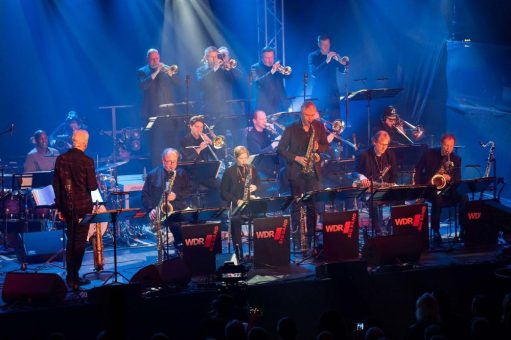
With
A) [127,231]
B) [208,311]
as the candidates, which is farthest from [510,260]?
[127,231]

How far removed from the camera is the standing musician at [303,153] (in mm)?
13430

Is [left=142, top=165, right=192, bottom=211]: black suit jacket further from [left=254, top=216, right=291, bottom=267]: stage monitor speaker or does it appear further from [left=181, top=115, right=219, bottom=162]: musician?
[left=254, top=216, right=291, bottom=267]: stage monitor speaker

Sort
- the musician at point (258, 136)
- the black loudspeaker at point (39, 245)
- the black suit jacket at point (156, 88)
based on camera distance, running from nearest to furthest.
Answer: the black loudspeaker at point (39, 245), the musician at point (258, 136), the black suit jacket at point (156, 88)

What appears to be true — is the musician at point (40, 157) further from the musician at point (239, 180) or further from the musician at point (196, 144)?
the musician at point (239, 180)

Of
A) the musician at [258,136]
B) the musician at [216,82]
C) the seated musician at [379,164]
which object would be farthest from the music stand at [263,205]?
the musician at [216,82]

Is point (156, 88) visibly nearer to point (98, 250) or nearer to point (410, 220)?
point (98, 250)

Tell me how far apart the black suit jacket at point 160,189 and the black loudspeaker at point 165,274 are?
9.25 ft

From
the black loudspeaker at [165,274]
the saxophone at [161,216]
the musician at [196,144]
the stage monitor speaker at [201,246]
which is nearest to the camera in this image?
the black loudspeaker at [165,274]

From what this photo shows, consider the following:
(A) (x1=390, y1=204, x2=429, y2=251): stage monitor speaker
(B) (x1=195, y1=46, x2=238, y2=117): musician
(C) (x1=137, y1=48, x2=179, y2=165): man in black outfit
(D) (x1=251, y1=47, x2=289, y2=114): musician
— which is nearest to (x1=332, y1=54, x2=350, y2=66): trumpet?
(D) (x1=251, y1=47, x2=289, y2=114): musician

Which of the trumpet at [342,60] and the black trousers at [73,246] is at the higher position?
the trumpet at [342,60]

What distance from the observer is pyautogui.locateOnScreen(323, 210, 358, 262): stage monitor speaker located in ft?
40.7

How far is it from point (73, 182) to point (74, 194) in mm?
178

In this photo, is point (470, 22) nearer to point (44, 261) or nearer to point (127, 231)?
point (127, 231)

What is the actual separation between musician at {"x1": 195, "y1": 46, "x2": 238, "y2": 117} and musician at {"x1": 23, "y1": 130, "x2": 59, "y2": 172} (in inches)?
144
